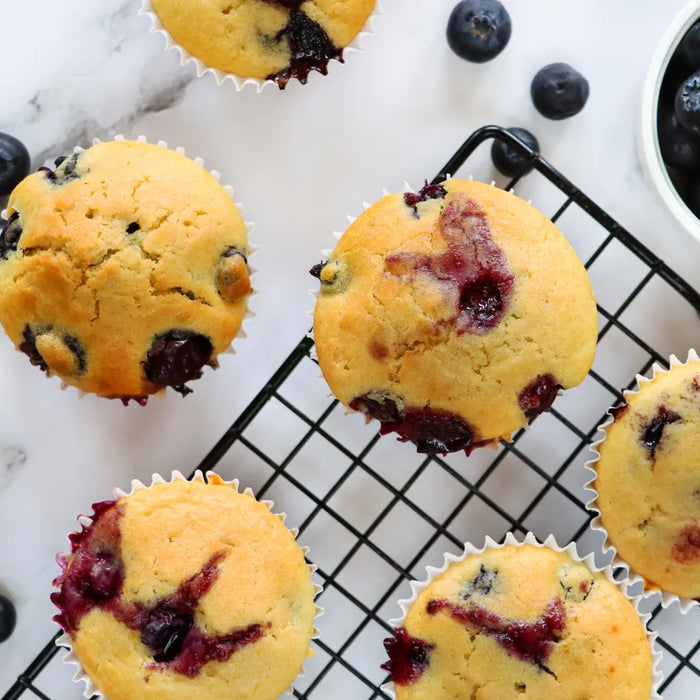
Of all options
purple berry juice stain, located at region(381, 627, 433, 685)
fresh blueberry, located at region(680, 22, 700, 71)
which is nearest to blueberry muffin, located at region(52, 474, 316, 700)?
purple berry juice stain, located at region(381, 627, 433, 685)

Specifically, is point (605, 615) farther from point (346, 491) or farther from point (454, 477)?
point (346, 491)

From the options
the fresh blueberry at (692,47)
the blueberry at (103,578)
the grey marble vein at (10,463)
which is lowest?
the grey marble vein at (10,463)

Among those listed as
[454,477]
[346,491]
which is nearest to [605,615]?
[454,477]

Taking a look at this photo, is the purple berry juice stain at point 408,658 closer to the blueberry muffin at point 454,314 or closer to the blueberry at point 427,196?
the blueberry muffin at point 454,314

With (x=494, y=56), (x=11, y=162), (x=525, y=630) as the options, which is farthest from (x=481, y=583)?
(x=11, y=162)

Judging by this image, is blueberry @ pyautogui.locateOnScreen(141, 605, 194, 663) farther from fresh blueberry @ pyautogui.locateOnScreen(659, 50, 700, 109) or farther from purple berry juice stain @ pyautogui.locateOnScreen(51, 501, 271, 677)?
fresh blueberry @ pyautogui.locateOnScreen(659, 50, 700, 109)

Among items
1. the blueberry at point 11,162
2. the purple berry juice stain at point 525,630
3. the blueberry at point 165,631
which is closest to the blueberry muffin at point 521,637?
the purple berry juice stain at point 525,630
